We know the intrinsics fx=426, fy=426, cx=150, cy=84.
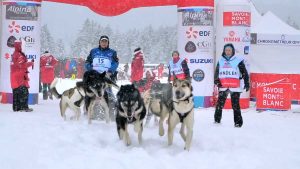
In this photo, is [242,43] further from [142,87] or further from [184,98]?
[184,98]

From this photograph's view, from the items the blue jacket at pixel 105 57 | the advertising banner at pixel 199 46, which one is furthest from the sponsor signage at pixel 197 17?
the blue jacket at pixel 105 57

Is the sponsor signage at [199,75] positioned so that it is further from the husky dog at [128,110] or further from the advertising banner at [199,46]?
the husky dog at [128,110]

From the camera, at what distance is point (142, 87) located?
10.2 meters

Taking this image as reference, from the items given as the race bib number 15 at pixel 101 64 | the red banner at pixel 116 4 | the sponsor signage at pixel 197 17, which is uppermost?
the red banner at pixel 116 4

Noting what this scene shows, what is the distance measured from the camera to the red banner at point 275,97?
1170cm

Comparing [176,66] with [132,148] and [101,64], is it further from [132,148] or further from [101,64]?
[132,148]

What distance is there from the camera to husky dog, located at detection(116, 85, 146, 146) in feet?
18.9

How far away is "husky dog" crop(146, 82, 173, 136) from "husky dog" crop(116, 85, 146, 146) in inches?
18.4

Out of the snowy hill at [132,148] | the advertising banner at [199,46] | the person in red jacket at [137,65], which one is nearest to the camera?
the snowy hill at [132,148]

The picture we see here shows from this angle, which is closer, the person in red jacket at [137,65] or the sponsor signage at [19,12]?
the sponsor signage at [19,12]

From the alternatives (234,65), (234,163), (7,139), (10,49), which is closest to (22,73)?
(10,49)

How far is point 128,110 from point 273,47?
12543mm

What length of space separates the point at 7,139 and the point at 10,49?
6.46m

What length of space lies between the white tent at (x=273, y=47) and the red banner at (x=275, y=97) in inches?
146
